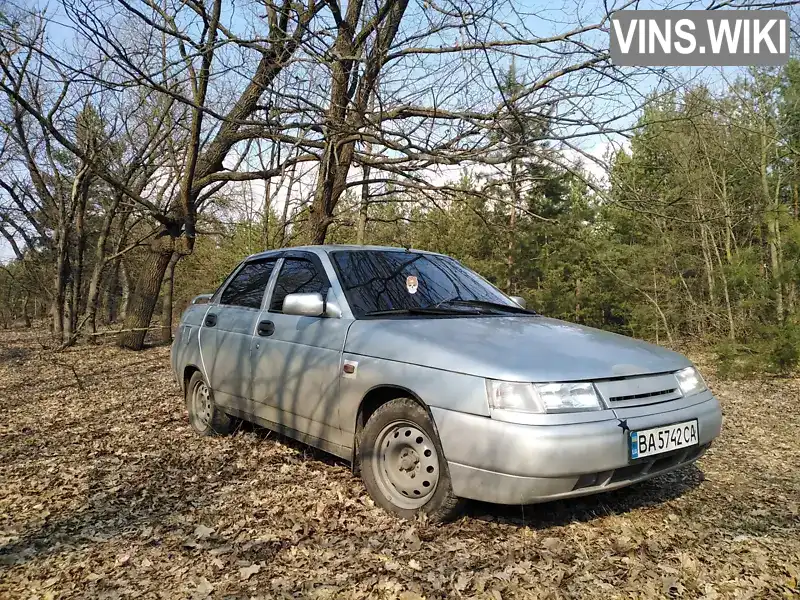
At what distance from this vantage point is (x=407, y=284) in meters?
4.12

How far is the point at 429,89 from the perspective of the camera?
6820 mm

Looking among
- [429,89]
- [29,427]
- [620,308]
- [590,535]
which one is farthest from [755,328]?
[620,308]

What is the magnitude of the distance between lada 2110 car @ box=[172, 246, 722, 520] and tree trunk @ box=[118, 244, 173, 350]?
9420 mm

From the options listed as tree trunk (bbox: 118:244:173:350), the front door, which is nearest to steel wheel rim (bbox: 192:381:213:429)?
the front door

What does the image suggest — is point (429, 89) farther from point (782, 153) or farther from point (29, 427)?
point (782, 153)

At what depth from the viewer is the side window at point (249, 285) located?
15.8 ft

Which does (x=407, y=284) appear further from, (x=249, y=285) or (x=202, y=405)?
(x=202, y=405)

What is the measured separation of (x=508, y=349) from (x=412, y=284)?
1220 millimetres

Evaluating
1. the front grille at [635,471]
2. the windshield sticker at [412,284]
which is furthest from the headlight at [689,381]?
the windshield sticker at [412,284]

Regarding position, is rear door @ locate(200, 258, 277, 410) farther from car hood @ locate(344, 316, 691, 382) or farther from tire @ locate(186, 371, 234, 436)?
car hood @ locate(344, 316, 691, 382)

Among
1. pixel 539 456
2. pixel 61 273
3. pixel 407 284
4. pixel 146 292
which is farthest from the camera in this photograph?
pixel 61 273

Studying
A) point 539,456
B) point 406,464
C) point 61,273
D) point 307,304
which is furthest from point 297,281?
point 61,273

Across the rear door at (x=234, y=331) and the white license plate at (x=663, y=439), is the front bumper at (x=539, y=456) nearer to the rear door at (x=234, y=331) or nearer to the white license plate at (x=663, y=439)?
the white license plate at (x=663, y=439)

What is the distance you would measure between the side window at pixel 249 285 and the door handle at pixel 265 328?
0.26 m
